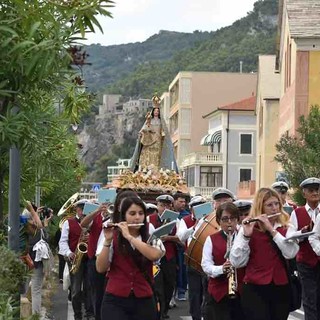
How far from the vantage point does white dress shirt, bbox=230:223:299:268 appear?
33.6 ft

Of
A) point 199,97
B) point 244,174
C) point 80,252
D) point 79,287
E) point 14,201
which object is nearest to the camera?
point 14,201

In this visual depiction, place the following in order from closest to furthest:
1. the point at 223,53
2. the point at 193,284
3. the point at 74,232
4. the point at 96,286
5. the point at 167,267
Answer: the point at 96,286
the point at 193,284
the point at 74,232
the point at 167,267
the point at 223,53

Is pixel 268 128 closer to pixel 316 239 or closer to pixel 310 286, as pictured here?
pixel 310 286

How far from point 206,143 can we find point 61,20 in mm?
88194

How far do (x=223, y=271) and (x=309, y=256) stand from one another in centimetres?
241

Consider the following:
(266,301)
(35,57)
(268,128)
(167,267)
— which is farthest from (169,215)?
(268,128)

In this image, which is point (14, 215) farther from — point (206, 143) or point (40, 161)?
point (206, 143)

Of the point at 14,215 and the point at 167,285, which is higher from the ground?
the point at 14,215

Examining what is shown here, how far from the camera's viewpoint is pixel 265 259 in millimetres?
10414

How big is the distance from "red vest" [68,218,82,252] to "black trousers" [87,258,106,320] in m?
1.66

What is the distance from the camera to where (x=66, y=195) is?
35.0m

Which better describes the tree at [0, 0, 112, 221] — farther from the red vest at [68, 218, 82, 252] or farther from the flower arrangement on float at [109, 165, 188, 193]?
the flower arrangement on float at [109, 165, 188, 193]

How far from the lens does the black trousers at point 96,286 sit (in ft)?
45.6

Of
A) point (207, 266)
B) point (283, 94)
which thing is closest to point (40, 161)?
point (207, 266)
